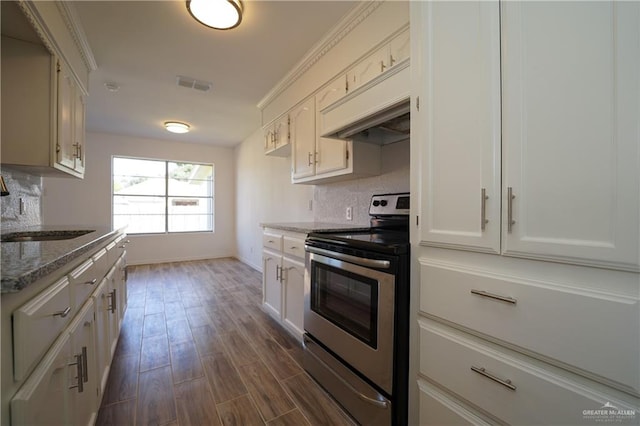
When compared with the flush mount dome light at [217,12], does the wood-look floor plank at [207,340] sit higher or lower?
lower

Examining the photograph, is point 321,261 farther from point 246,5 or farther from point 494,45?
point 246,5

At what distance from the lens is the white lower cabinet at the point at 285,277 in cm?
217

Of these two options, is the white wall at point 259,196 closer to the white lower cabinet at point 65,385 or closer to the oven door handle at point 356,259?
the oven door handle at point 356,259

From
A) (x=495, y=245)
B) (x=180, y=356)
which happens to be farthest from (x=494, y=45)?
(x=180, y=356)

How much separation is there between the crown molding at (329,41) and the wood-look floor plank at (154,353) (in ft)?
9.05

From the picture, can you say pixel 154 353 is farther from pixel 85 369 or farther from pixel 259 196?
pixel 259 196

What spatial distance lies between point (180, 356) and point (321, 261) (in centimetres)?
138

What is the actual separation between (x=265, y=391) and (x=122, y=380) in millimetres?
971

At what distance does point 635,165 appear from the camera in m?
0.66

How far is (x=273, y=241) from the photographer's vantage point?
2.59m

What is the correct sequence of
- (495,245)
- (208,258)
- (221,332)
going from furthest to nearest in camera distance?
(208,258)
(221,332)
(495,245)

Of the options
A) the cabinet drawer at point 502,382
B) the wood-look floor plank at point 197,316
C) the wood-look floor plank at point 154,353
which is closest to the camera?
the cabinet drawer at point 502,382

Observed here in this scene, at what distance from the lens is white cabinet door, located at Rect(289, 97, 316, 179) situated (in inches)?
98.6

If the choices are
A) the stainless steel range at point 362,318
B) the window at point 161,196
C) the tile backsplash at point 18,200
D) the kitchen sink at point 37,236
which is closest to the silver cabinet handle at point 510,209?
the stainless steel range at point 362,318
